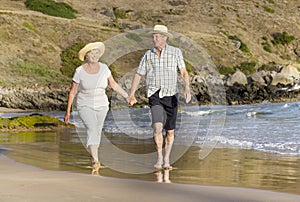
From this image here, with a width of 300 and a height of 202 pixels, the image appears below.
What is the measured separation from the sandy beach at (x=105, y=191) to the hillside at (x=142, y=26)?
34.5 metres

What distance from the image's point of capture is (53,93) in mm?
39906

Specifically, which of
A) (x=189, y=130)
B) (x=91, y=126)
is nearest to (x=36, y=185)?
(x=91, y=126)

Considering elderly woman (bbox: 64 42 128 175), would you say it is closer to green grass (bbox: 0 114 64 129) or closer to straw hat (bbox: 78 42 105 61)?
straw hat (bbox: 78 42 105 61)

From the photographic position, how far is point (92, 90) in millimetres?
8727

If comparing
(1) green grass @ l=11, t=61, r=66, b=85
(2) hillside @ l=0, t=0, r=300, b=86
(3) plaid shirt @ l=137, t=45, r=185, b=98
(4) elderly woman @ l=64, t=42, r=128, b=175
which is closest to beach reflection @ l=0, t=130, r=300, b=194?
(4) elderly woman @ l=64, t=42, r=128, b=175

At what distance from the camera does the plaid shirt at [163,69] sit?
8922 millimetres

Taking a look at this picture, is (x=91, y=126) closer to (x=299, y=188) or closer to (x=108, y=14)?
(x=299, y=188)

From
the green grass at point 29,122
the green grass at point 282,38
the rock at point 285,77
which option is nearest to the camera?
the green grass at point 29,122

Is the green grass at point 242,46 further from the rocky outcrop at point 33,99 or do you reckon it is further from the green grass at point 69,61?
the rocky outcrop at point 33,99

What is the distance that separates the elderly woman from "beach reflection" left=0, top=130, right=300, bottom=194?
0.54 meters

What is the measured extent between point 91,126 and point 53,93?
3146 centimetres

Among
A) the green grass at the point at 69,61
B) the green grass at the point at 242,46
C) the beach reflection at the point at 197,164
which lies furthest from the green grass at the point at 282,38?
the beach reflection at the point at 197,164

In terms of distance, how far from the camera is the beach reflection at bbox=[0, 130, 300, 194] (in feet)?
25.8

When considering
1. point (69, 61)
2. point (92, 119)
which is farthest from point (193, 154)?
point (69, 61)
